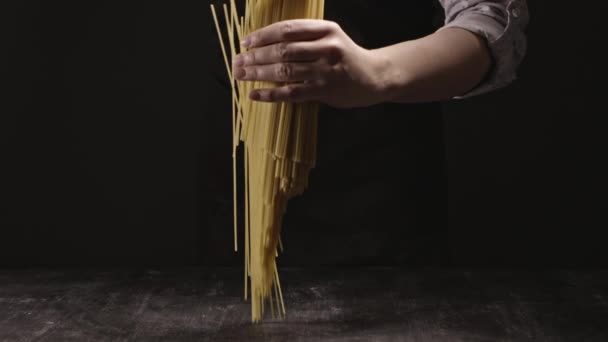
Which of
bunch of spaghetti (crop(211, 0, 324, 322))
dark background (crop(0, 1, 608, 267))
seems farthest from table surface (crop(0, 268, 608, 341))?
dark background (crop(0, 1, 608, 267))

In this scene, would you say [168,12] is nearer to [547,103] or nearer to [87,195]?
[87,195]

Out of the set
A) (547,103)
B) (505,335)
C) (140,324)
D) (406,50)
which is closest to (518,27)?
(406,50)

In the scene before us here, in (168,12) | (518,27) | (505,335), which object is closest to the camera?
(505,335)

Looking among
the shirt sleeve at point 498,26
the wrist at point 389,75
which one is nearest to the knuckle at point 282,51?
the wrist at point 389,75

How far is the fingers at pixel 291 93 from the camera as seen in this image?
0.97 meters

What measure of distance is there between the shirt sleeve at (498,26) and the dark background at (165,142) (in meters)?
0.76

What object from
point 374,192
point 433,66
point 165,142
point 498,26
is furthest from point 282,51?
point 165,142

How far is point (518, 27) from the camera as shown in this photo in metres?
1.25

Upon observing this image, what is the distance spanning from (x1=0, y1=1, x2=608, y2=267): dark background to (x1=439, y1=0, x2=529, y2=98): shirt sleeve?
76 cm

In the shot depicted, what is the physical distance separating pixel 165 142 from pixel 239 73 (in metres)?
1.05

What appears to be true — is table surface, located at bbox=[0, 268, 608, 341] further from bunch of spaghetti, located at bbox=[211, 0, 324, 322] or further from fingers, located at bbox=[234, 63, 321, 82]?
fingers, located at bbox=[234, 63, 321, 82]

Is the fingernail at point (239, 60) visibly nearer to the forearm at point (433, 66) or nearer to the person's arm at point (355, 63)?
the person's arm at point (355, 63)

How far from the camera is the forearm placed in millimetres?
1066

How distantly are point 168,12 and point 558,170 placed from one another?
0.97 meters
